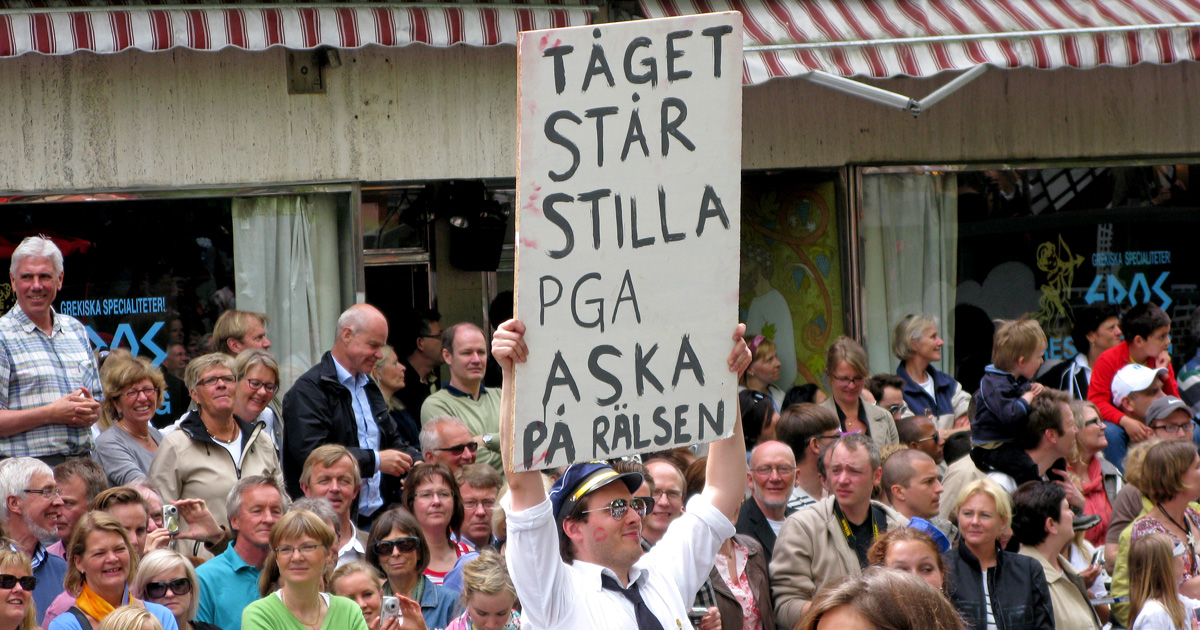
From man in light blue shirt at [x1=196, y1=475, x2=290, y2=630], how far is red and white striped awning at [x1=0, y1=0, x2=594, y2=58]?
114 inches

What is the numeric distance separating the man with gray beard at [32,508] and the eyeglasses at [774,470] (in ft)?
9.74

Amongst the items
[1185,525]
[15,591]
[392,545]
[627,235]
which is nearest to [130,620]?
[15,591]

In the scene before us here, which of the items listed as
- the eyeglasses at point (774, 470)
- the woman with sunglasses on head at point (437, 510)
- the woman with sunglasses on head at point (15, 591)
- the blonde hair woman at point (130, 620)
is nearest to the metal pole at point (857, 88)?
the eyeglasses at point (774, 470)

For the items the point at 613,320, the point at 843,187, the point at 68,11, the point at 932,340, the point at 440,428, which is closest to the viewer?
the point at 613,320

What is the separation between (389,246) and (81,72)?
2255mm

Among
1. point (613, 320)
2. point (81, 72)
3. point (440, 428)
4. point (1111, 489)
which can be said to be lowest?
point (1111, 489)

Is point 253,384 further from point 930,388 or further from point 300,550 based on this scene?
point 930,388

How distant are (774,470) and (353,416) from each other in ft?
6.94

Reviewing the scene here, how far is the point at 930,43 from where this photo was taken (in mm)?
9117

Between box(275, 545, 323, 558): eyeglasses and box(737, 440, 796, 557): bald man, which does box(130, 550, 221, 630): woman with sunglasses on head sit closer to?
box(275, 545, 323, 558): eyeglasses

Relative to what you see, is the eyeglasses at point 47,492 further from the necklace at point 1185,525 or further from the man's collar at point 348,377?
the necklace at point 1185,525

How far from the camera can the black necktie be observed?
3.79 meters

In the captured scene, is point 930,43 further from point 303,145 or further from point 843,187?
point 303,145

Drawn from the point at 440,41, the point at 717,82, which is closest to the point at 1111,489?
the point at 440,41
